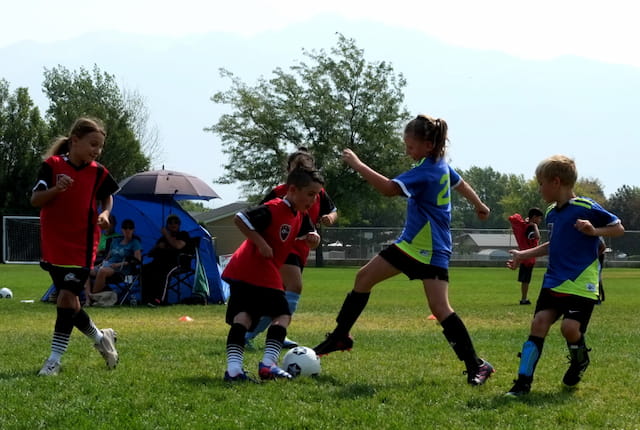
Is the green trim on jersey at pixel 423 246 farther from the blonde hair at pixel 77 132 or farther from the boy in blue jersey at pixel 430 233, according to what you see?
the blonde hair at pixel 77 132

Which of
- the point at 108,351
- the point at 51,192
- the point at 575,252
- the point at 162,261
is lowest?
the point at 162,261

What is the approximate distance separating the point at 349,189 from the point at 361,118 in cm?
494

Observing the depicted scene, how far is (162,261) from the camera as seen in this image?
Result: 15.0 metres

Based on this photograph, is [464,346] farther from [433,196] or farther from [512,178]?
[512,178]

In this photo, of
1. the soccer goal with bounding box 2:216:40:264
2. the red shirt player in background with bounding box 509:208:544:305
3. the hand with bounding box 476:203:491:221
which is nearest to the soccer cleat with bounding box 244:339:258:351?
the hand with bounding box 476:203:491:221

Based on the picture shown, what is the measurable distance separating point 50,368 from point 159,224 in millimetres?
9848

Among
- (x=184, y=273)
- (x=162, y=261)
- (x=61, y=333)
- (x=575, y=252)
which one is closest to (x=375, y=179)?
(x=575, y=252)

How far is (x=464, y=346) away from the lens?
6.06 meters

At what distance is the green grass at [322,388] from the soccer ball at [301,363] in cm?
10

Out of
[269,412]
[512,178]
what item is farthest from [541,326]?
[512,178]

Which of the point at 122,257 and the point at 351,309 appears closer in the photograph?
the point at 351,309

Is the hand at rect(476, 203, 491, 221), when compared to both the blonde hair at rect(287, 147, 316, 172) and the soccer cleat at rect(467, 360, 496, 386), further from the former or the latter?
the blonde hair at rect(287, 147, 316, 172)

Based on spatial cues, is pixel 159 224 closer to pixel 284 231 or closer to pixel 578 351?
pixel 284 231

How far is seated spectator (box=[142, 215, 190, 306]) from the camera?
14.9 meters
